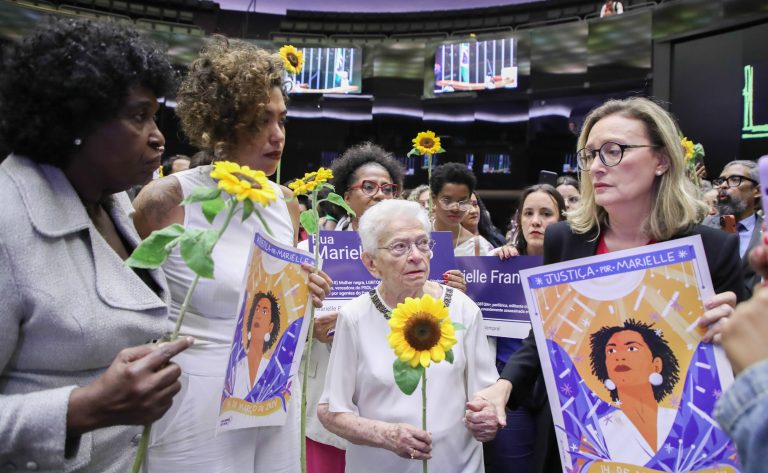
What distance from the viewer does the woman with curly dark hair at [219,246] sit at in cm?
152

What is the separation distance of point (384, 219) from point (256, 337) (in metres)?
0.79

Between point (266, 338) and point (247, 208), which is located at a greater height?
point (247, 208)

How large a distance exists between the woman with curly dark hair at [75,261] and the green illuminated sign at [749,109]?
8.85 m

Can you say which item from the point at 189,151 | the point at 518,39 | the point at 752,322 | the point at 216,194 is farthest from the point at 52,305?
the point at 189,151

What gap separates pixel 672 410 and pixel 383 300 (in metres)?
0.98

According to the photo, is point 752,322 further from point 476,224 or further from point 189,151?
point 189,151

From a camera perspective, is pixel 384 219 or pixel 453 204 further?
pixel 453 204

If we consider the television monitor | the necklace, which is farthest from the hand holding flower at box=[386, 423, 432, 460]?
the television monitor

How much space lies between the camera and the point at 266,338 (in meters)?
1.45

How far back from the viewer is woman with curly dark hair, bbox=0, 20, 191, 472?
3.16ft

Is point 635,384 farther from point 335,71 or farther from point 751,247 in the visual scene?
point 335,71

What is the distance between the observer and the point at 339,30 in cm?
1589

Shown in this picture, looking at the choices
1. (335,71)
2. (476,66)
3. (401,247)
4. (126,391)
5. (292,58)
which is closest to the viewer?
(126,391)

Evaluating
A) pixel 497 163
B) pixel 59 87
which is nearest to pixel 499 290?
pixel 59 87
